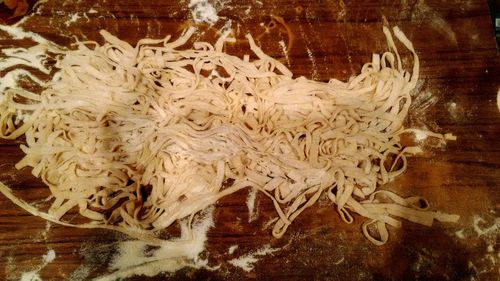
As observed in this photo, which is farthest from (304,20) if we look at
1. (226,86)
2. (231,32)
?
(226,86)

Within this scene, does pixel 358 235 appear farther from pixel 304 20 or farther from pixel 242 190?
pixel 304 20

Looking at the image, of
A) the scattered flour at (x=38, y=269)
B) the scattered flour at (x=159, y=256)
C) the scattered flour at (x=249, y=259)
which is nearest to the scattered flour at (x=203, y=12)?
the scattered flour at (x=159, y=256)

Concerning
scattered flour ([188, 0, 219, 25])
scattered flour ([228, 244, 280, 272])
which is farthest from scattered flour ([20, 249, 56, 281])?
scattered flour ([188, 0, 219, 25])

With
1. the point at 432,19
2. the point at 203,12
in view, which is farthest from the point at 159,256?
the point at 432,19

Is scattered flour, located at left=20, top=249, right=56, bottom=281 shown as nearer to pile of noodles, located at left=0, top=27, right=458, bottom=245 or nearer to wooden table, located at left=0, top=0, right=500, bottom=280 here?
wooden table, located at left=0, top=0, right=500, bottom=280

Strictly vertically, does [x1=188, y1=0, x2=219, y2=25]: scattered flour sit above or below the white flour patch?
above
